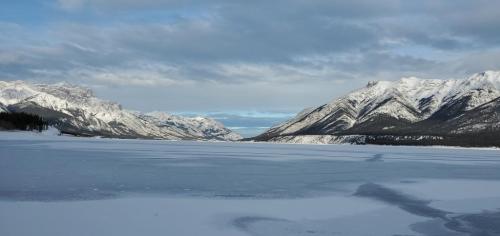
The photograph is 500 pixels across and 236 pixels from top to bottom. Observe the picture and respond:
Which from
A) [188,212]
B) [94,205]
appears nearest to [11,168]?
[94,205]

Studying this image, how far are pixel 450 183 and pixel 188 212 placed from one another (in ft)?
68.9

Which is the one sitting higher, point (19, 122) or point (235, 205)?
point (19, 122)

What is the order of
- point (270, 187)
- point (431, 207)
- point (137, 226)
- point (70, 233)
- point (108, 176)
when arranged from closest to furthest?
point (70, 233), point (137, 226), point (431, 207), point (270, 187), point (108, 176)

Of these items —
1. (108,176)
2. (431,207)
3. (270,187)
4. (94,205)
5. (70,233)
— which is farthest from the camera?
(108,176)

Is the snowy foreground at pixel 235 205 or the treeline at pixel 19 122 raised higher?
the treeline at pixel 19 122

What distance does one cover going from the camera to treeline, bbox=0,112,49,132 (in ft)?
540

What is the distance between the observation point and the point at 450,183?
3484 cm

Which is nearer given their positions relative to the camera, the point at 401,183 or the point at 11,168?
the point at 401,183

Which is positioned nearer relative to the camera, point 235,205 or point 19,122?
point 235,205

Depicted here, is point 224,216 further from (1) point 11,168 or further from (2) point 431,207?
(1) point 11,168

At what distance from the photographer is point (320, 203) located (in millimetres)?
24344

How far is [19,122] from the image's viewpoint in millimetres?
169750

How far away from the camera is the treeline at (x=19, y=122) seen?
164462mm

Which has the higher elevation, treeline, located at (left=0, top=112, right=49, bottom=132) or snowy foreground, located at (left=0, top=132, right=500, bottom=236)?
treeline, located at (left=0, top=112, right=49, bottom=132)
